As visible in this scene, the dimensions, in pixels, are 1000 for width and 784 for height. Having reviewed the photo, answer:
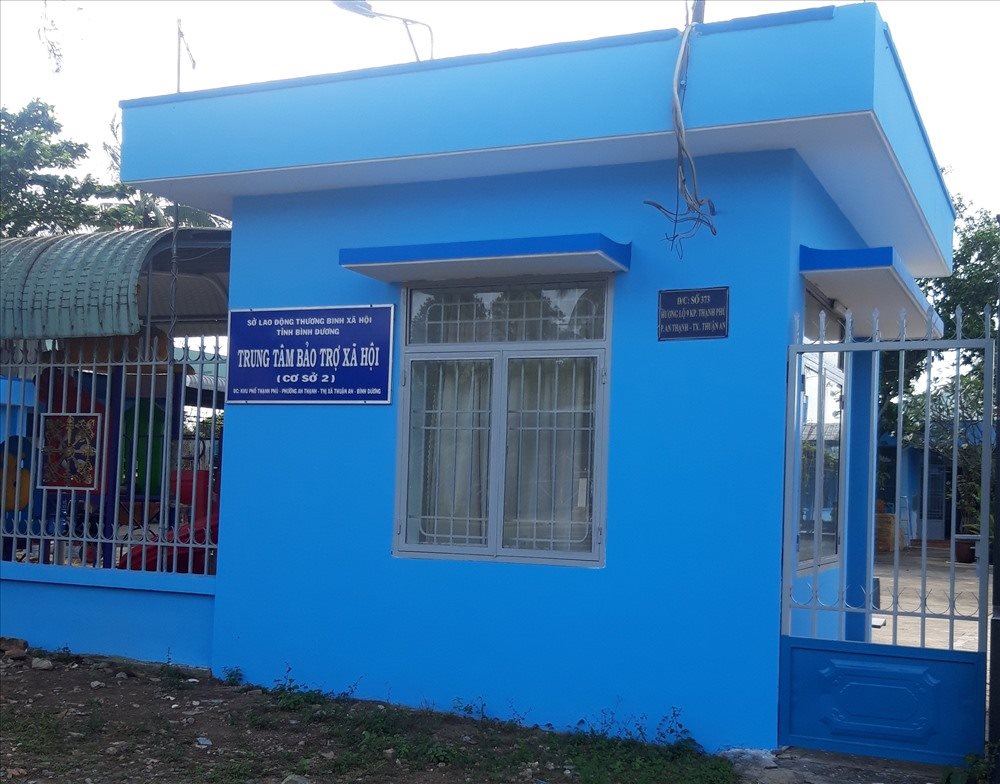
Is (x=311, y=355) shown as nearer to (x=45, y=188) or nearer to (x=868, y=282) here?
(x=868, y=282)

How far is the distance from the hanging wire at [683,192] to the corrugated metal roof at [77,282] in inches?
129

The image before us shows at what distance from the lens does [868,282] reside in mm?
6020

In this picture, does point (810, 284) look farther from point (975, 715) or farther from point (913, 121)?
point (975, 715)

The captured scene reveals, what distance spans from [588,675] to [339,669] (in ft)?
5.26

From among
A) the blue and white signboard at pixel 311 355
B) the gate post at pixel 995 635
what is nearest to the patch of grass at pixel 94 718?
the blue and white signboard at pixel 311 355

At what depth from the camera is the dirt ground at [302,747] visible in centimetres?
513

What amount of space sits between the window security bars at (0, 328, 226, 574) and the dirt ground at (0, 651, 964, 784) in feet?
3.52

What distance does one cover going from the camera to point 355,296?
6605mm

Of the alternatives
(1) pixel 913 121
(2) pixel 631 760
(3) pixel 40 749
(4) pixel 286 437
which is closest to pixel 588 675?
(2) pixel 631 760

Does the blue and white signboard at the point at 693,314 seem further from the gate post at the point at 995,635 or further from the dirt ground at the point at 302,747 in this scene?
the dirt ground at the point at 302,747

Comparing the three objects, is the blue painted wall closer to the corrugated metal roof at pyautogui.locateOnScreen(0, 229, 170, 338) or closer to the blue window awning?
the blue window awning

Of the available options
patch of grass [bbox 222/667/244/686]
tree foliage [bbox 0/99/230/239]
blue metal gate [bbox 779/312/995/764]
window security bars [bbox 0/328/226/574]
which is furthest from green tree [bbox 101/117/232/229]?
blue metal gate [bbox 779/312/995/764]

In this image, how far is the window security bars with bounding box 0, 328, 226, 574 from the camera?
23.8ft

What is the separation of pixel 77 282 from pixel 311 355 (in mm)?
1838
